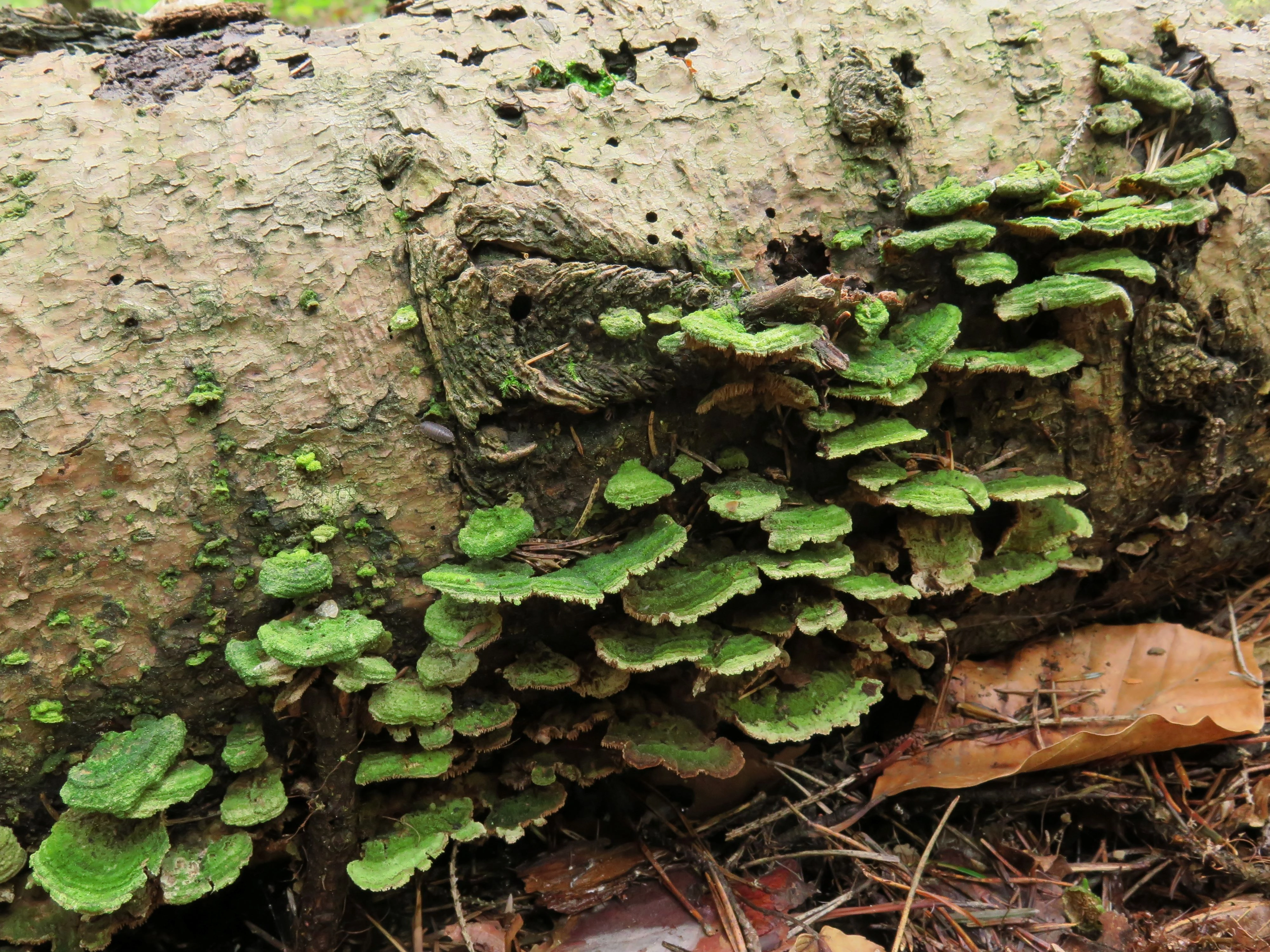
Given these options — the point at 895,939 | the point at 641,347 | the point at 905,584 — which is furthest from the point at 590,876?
the point at 641,347

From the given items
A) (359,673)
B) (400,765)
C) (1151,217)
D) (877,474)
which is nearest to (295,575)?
(359,673)

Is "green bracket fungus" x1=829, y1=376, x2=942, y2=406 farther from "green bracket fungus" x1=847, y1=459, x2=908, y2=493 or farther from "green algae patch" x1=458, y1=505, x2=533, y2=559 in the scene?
"green algae patch" x1=458, y1=505, x2=533, y2=559

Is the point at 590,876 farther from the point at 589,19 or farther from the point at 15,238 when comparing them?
the point at 589,19

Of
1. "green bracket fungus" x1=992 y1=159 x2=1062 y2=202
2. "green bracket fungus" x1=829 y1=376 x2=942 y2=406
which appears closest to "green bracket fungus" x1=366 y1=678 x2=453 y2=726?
"green bracket fungus" x1=829 y1=376 x2=942 y2=406

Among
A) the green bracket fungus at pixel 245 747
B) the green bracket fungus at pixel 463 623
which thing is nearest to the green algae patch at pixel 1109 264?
the green bracket fungus at pixel 463 623

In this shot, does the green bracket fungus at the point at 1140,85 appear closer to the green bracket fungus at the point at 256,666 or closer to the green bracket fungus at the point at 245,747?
the green bracket fungus at the point at 256,666
